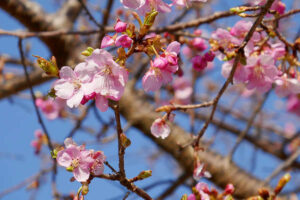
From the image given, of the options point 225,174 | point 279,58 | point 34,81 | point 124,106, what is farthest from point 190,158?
point 34,81

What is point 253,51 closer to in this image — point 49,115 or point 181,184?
point 181,184

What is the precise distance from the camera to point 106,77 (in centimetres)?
76

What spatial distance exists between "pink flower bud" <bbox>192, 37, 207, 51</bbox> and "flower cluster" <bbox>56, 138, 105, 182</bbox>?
74 centimetres

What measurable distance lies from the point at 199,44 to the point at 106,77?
70cm

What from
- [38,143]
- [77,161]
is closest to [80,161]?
[77,161]

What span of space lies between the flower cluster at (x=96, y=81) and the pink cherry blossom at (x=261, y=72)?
1.47 feet

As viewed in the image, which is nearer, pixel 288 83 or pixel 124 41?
pixel 124 41

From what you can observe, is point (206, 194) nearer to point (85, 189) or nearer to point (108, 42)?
point (85, 189)

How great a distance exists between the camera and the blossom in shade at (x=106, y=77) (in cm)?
76

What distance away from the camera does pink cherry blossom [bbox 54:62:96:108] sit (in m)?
0.78

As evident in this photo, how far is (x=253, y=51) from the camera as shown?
107 cm

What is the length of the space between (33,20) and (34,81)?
0.48m

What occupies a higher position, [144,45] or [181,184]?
[144,45]

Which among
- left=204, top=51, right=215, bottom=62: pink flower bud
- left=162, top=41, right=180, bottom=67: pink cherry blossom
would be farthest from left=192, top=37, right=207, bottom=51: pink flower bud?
left=162, top=41, right=180, bottom=67: pink cherry blossom
